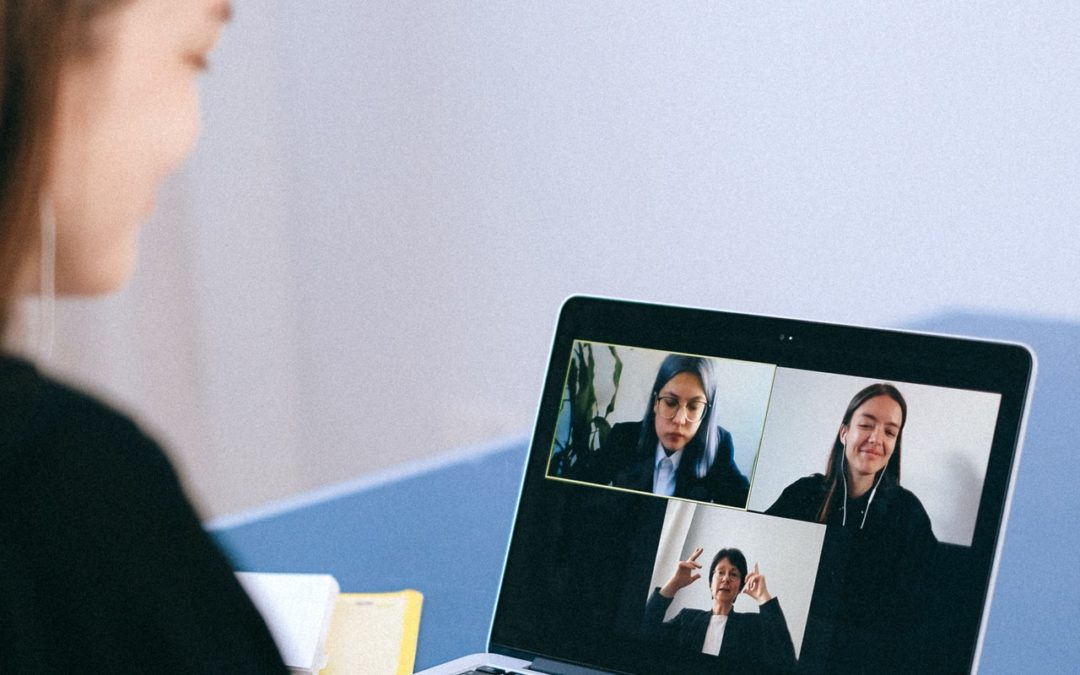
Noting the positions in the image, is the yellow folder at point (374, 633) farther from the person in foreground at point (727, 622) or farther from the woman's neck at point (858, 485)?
the woman's neck at point (858, 485)

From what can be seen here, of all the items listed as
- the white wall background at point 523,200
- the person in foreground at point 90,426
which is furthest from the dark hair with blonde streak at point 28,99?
the white wall background at point 523,200

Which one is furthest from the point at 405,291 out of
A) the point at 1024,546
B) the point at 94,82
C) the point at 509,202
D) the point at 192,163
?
the point at 94,82

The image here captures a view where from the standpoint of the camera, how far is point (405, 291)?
2.36 meters

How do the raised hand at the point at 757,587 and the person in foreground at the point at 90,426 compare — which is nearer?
the person in foreground at the point at 90,426

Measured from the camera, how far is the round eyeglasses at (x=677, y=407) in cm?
73

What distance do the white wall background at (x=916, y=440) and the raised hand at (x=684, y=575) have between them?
0.05 meters

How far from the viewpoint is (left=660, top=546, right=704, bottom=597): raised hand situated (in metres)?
0.70

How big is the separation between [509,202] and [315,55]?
0.48 meters

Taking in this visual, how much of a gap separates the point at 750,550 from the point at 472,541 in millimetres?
345

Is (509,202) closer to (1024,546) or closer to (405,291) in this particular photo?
(405,291)

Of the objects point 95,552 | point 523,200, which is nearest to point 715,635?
point 95,552

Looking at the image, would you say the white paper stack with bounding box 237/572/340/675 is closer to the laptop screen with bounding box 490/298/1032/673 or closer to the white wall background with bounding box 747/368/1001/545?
the laptop screen with bounding box 490/298/1032/673

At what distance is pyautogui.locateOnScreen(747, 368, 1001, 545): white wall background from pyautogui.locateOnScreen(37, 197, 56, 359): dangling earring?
0.43 meters

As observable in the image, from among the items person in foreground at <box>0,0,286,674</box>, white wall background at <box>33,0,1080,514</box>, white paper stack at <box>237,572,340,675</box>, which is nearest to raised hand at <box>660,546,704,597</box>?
white paper stack at <box>237,572,340,675</box>
